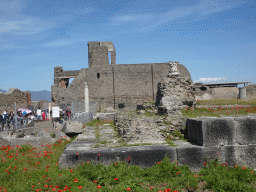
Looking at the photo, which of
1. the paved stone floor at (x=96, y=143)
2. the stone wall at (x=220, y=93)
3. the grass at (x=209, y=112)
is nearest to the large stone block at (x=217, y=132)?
the paved stone floor at (x=96, y=143)

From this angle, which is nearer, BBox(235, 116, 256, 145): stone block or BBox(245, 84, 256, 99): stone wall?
BBox(235, 116, 256, 145): stone block

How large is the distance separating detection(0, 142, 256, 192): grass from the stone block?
63cm

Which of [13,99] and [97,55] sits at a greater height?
[97,55]

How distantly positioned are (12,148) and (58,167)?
2.47m

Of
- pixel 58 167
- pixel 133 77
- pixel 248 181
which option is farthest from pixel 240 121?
pixel 133 77

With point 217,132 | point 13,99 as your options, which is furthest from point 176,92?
point 13,99

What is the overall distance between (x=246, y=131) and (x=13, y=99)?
22237mm

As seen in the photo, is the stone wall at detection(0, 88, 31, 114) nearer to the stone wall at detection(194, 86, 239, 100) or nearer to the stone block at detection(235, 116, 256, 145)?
the stone wall at detection(194, 86, 239, 100)

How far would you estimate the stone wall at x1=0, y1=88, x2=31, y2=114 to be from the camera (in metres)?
21.9

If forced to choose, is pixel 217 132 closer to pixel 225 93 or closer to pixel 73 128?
pixel 73 128

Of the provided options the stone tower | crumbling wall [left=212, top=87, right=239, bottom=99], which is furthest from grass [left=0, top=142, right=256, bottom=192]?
the stone tower

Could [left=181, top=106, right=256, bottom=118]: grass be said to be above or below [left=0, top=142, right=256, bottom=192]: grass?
above

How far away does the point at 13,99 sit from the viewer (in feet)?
73.8

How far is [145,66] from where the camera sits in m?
31.3
